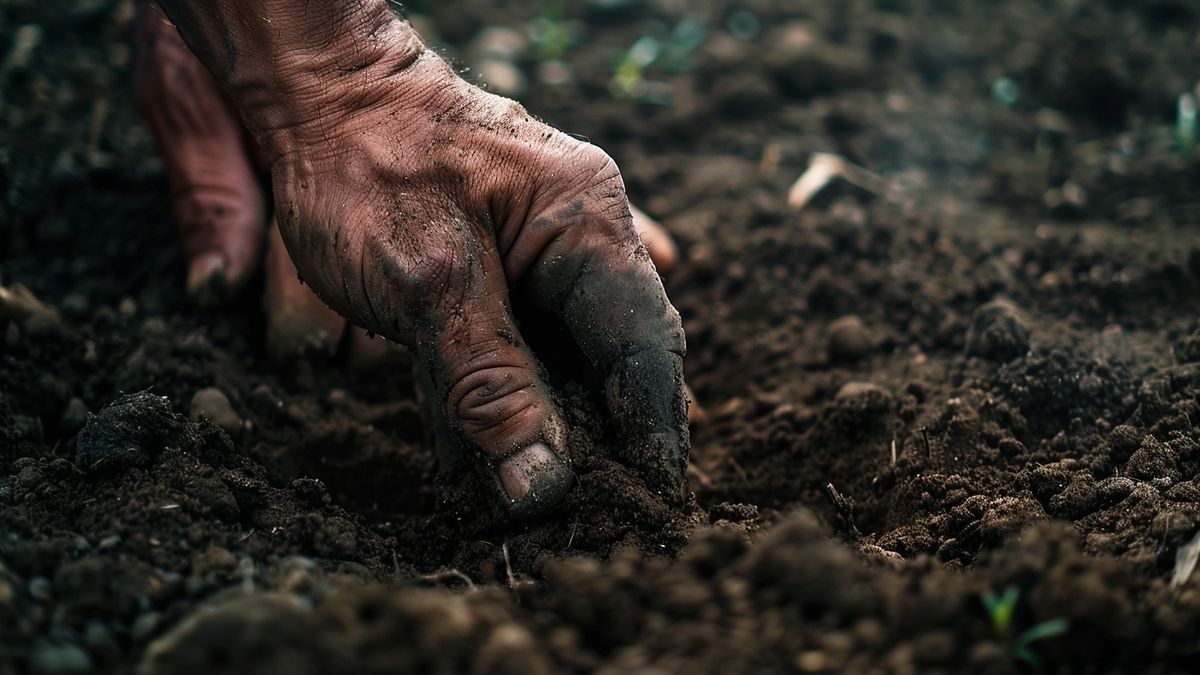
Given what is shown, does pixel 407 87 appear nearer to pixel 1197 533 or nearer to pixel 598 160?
pixel 598 160

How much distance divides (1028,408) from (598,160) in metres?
1.20

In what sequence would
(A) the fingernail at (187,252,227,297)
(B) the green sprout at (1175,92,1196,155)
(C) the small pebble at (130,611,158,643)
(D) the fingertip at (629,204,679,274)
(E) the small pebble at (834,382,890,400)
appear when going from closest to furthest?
1. (C) the small pebble at (130,611,158,643)
2. (E) the small pebble at (834,382,890,400)
3. (A) the fingernail at (187,252,227,297)
4. (D) the fingertip at (629,204,679,274)
5. (B) the green sprout at (1175,92,1196,155)

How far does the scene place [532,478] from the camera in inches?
70.6

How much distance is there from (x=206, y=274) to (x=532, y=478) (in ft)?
5.11

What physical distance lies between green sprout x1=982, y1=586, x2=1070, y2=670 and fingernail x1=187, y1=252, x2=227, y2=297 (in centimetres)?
234

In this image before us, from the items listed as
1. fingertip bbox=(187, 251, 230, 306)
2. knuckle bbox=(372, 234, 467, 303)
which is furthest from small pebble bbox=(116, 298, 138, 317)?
knuckle bbox=(372, 234, 467, 303)

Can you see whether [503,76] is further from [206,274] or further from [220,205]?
[206,274]

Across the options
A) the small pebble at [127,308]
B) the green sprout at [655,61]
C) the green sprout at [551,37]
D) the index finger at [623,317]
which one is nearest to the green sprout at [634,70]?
the green sprout at [655,61]

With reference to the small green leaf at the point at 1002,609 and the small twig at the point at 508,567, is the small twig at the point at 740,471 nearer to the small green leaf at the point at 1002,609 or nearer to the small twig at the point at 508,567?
the small twig at the point at 508,567

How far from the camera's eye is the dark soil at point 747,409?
4.33ft

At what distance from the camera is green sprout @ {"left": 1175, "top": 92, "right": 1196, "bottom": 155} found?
3.52m

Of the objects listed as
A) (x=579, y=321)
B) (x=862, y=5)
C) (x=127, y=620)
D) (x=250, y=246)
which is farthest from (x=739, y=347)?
(x=862, y=5)

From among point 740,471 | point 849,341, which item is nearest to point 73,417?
point 740,471

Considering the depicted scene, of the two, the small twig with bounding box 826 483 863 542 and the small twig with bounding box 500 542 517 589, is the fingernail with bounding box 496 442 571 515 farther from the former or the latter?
the small twig with bounding box 826 483 863 542
